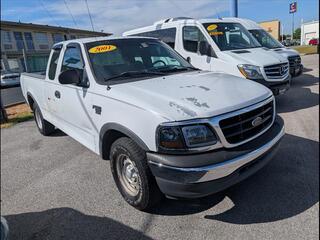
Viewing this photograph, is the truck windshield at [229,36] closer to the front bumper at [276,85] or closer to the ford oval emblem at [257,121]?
the front bumper at [276,85]

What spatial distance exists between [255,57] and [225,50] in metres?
0.77

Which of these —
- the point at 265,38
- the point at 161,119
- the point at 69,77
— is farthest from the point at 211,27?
the point at 161,119

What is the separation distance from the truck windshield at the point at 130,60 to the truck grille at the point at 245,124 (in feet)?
4.47

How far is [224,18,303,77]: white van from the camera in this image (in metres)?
9.62

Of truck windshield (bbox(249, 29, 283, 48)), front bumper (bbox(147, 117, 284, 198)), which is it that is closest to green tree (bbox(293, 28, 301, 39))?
front bumper (bbox(147, 117, 284, 198))

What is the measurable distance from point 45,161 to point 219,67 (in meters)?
4.53

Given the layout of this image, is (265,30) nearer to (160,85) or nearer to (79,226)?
(160,85)

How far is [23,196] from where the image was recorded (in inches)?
153

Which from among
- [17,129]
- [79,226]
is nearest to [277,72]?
[79,226]

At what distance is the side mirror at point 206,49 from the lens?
733 cm

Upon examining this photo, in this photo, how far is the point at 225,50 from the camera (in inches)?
288

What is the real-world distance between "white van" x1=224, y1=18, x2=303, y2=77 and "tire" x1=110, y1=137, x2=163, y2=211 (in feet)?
26.1

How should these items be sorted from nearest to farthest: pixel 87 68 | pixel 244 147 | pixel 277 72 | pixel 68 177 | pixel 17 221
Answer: pixel 244 147 → pixel 17 221 → pixel 87 68 → pixel 68 177 → pixel 277 72

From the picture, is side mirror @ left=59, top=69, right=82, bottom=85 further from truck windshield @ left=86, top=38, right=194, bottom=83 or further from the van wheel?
the van wheel
